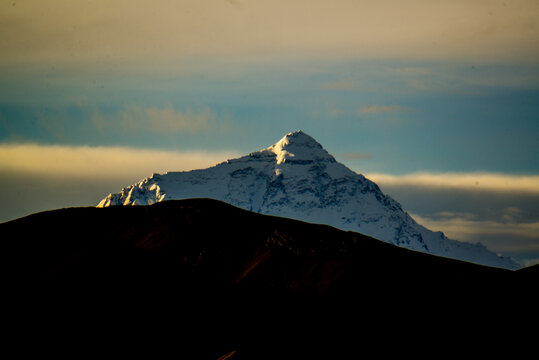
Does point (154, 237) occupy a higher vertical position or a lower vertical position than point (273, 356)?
higher

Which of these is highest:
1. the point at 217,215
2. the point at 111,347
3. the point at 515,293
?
the point at 217,215

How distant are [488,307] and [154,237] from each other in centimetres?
5176

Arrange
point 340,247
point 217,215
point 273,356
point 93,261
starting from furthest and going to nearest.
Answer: point 217,215
point 340,247
point 93,261
point 273,356

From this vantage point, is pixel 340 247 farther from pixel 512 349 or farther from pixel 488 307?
pixel 512 349

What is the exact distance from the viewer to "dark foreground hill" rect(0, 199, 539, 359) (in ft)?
366

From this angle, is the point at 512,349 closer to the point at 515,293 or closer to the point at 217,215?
the point at 515,293

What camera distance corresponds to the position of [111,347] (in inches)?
4289

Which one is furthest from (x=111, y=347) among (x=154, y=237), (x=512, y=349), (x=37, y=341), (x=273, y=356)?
(x=512, y=349)

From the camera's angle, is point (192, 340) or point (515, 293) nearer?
point (192, 340)

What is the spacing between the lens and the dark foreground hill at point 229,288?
112 metres

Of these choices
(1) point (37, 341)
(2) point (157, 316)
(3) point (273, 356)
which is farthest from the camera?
(2) point (157, 316)

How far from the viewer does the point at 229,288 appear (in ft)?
423

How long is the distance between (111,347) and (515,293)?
5236 centimetres

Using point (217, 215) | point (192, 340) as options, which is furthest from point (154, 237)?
point (192, 340)
